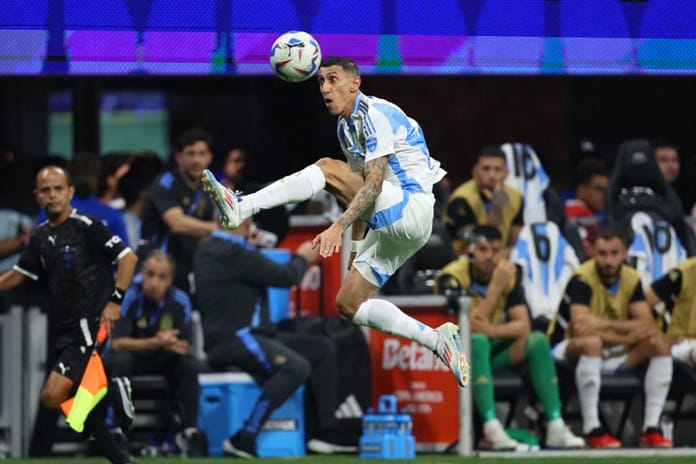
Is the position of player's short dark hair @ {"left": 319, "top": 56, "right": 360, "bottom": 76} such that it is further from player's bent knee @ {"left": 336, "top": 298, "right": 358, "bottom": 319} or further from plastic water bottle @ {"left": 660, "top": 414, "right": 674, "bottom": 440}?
plastic water bottle @ {"left": 660, "top": 414, "right": 674, "bottom": 440}

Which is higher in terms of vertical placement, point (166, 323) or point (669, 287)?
point (669, 287)

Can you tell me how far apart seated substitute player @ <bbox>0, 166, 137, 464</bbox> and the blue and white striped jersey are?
166 centimetres

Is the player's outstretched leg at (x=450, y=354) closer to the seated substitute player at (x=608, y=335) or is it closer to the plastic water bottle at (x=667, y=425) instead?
the seated substitute player at (x=608, y=335)

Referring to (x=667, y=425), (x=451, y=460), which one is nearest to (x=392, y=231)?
(x=451, y=460)

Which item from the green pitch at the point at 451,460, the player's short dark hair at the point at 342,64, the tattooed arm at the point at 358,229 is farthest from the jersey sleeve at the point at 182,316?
the player's short dark hair at the point at 342,64

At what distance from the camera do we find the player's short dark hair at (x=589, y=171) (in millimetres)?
15203

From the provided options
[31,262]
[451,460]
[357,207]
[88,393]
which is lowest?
[451,460]

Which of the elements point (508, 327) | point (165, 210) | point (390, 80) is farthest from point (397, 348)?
point (390, 80)

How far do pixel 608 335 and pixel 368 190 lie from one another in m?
3.81

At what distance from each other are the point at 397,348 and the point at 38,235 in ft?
9.06

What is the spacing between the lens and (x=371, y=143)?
10.1 meters

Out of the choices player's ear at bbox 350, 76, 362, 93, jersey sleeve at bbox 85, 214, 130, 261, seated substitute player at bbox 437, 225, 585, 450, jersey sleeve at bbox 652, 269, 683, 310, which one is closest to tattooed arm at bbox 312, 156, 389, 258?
player's ear at bbox 350, 76, 362, 93

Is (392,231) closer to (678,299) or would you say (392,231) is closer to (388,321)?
(388,321)

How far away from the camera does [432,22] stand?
13.0m
